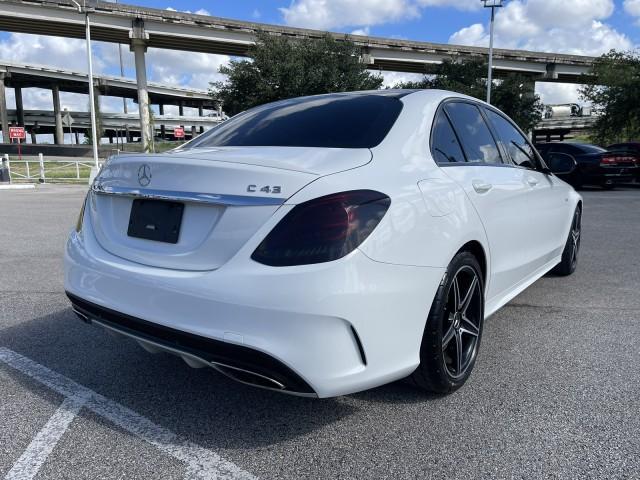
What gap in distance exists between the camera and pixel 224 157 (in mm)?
2379

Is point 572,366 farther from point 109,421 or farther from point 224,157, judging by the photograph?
point 109,421

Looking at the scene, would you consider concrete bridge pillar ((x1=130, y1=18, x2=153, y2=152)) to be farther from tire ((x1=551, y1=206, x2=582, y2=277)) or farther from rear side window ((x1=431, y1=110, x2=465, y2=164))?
rear side window ((x1=431, y1=110, x2=465, y2=164))

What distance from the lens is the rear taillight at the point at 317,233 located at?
197cm

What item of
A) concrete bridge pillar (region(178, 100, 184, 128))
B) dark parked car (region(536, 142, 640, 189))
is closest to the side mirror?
dark parked car (region(536, 142, 640, 189))

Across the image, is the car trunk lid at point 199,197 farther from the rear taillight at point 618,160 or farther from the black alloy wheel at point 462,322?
the rear taillight at point 618,160

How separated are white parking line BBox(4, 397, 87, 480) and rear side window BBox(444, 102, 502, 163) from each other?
8.33ft

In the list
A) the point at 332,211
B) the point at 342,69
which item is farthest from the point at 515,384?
the point at 342,69

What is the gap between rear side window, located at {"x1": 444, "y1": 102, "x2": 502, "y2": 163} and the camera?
3109 mm

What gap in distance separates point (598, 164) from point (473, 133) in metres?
14.3

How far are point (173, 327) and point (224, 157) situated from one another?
2.62ft

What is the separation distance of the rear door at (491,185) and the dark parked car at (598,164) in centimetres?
1300

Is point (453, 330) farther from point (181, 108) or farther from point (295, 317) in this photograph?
point (181, 108)

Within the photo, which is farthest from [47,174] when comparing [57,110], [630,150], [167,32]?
[57,110]

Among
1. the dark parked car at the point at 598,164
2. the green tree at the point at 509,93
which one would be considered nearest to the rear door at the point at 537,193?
the dark parked car at the point at 598,164
